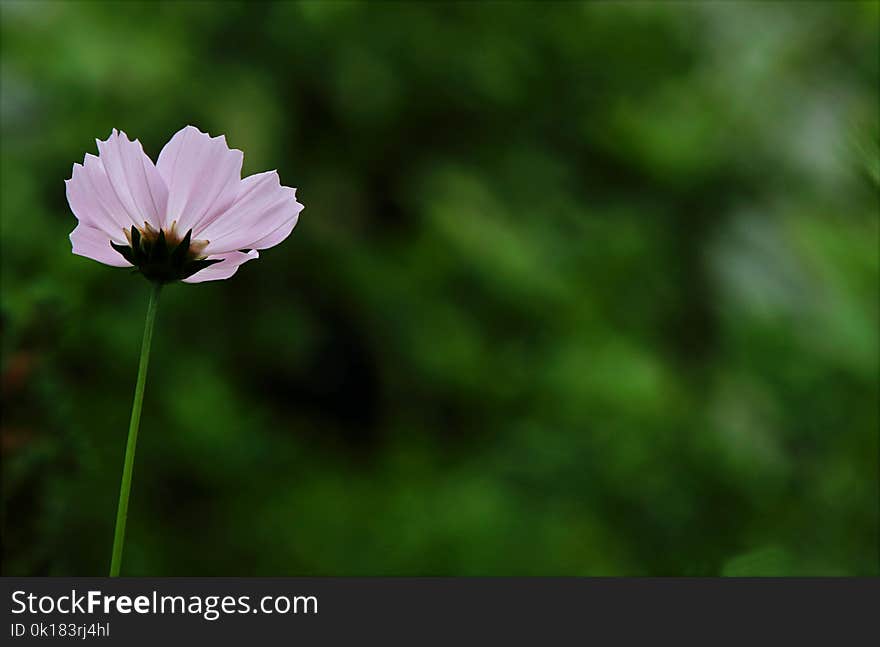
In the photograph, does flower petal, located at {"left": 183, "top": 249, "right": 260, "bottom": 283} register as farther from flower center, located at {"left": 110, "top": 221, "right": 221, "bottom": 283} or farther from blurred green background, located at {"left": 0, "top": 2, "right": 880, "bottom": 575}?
blurred green background, located at {"left": 0, "top": 2, "right": 880, "bottom": 575}

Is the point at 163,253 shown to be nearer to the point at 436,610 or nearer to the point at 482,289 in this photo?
the point at 436,610

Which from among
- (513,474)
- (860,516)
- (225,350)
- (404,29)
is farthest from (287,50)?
(860,516)

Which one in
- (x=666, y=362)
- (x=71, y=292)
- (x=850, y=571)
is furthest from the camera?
(x=666, y=362)

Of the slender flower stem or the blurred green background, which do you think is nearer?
the slender flower stem

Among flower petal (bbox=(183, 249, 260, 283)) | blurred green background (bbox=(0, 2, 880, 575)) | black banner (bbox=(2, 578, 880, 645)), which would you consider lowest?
black banner (bbox=(2, 578, 880, 645))

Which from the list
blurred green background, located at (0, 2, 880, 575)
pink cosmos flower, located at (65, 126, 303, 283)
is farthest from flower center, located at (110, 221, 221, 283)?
blurred green background, located at (0, 2, 880, 575)

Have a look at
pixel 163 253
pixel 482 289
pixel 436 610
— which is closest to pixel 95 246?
pixel 163 253

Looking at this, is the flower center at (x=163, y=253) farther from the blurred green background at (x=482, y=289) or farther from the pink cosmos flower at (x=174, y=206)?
the blurred green background at (x=482, y=289)

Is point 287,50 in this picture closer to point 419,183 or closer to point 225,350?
point 419,183
